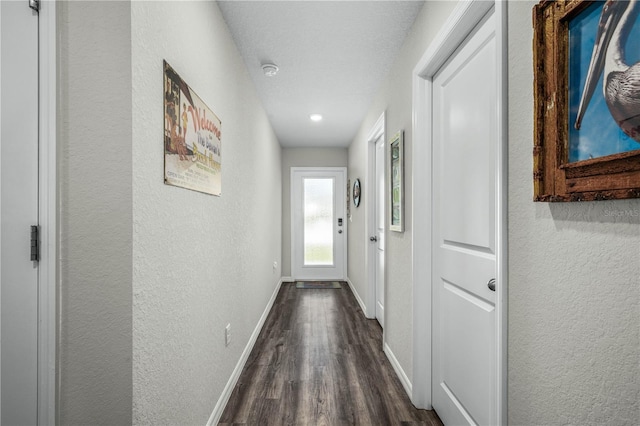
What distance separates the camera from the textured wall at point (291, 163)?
551 centimetres

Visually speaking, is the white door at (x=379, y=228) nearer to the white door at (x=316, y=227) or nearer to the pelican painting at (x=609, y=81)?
the white door at (x=316, y=227)

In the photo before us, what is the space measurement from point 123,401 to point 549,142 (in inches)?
57.0

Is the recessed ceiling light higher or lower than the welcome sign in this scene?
higher

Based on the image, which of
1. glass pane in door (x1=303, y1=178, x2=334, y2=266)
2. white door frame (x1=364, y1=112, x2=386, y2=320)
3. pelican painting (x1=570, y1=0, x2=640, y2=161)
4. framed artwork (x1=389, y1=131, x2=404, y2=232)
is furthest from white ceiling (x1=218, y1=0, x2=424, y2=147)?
glass pane in door (x1=303, y1=178, x2=334, y2=266)

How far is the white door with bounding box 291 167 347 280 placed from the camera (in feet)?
18.1

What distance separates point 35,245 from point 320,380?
74.6 inches

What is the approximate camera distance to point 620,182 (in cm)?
68

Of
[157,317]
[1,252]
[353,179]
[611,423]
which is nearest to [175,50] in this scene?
[1,252]

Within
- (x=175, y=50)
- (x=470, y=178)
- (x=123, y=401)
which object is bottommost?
(x=123, y=401)

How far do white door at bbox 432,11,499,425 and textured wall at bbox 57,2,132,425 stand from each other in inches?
49.2

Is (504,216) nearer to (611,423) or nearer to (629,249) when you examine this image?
(629,249)

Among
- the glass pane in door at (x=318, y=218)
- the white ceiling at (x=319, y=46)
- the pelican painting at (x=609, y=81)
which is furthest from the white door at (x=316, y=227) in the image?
the pelican painting at (x=609, y=81)

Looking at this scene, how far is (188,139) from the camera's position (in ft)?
4.52

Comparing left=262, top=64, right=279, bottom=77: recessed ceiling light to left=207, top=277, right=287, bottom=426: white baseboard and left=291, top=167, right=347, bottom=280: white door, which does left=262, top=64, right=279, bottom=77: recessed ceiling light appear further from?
left=291, top=167, right=347, bottom=280: white door
